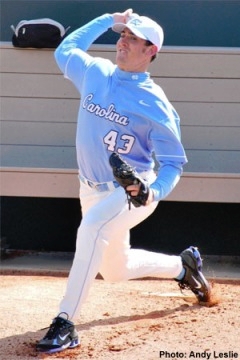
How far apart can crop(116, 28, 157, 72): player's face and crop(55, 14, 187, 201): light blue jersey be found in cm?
5

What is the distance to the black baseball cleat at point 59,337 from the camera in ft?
14.4

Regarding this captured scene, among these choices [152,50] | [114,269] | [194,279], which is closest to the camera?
[152,50]

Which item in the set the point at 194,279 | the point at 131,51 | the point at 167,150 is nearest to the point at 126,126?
the point at 167,150

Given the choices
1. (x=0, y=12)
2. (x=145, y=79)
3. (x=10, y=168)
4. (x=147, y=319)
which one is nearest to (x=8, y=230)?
(x=10, y=168)

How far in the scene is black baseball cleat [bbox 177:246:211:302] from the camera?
534 cm

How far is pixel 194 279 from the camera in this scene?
211 inches

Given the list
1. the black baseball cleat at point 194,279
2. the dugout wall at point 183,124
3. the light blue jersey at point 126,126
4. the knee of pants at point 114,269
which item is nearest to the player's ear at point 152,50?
the light blue jersey at point 126,126

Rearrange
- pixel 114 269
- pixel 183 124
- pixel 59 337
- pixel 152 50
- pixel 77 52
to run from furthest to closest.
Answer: pixel 183 124
pixel 77 52
pixel 114 269
pixel 152 50
pixel 59 337

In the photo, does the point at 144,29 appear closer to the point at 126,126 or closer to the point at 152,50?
the point at 152,50

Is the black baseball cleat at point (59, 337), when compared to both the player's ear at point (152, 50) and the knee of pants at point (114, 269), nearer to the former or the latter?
the knee of pants at point (114, 269)

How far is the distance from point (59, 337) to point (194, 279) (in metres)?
1.23

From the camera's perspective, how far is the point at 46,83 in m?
7.23

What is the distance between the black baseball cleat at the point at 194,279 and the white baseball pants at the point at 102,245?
18.5 inches

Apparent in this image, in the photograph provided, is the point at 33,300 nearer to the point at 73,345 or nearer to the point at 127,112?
the point at 73,345
